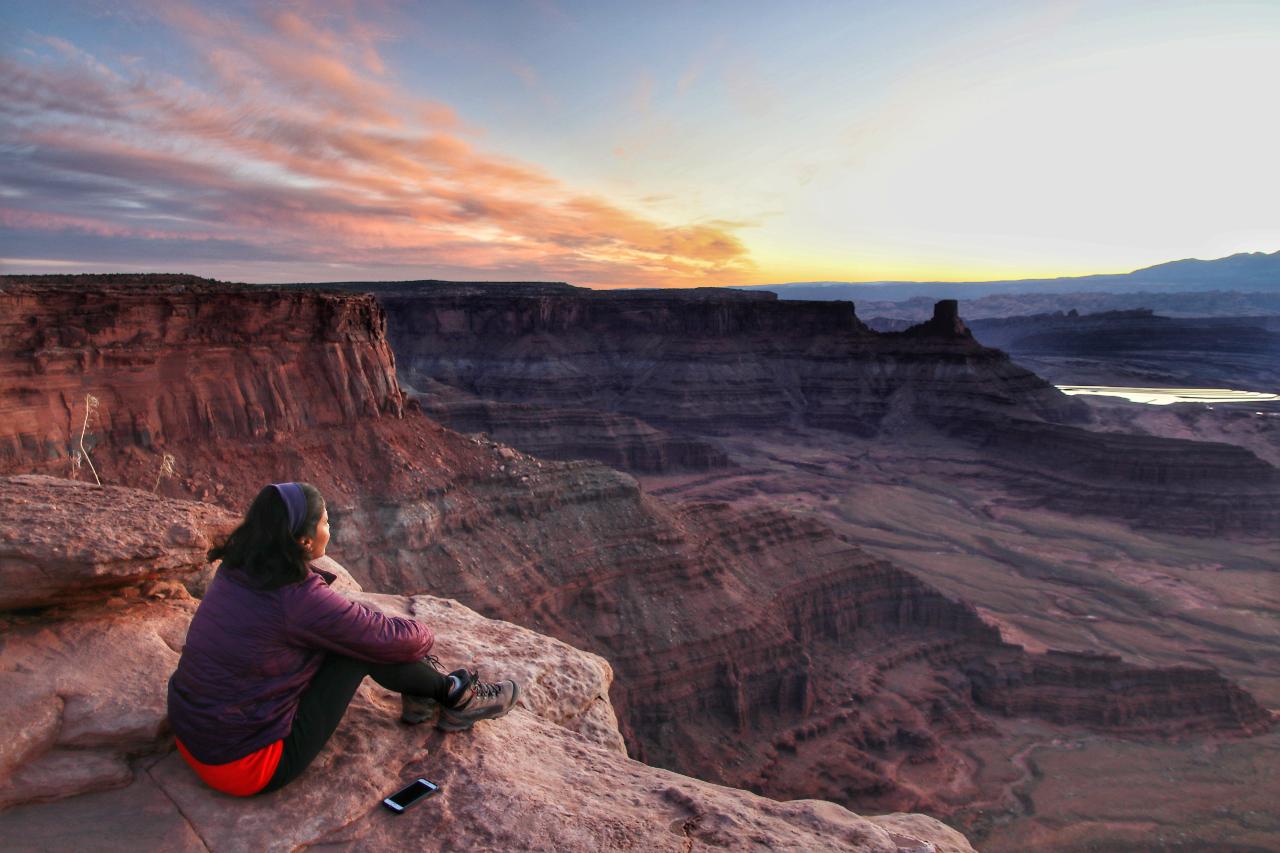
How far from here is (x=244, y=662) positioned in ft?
11.7

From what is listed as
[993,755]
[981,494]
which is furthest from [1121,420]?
[993,755]

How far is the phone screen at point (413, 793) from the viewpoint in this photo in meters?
3.89

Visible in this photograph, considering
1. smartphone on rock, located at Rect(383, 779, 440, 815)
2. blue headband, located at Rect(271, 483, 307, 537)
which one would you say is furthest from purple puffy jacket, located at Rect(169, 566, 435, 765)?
smartphone on rock, located at Rect(383, 779, 440, 815)

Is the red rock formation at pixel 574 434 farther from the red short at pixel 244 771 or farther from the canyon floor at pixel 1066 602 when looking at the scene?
the red short at pixel 244 771

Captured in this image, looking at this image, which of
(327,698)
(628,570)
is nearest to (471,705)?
(327,698)

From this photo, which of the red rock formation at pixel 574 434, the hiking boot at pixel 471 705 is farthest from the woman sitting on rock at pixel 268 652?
the red rock formation at pixel 574 434

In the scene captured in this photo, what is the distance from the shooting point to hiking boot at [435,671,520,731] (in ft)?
14.7

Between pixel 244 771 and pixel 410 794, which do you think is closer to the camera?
pixel 244 771

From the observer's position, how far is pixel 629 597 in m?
18.2

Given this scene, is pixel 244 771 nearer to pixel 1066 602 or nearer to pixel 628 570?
pixel 628 570

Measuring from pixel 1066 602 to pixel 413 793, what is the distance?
106 ft

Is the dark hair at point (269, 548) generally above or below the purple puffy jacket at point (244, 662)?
above

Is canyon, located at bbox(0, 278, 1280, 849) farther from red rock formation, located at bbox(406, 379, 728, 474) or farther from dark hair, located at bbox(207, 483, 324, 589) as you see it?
red rock formation, located at bbox(406, 379, 728, 474)

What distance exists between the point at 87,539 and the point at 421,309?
64.3 m
